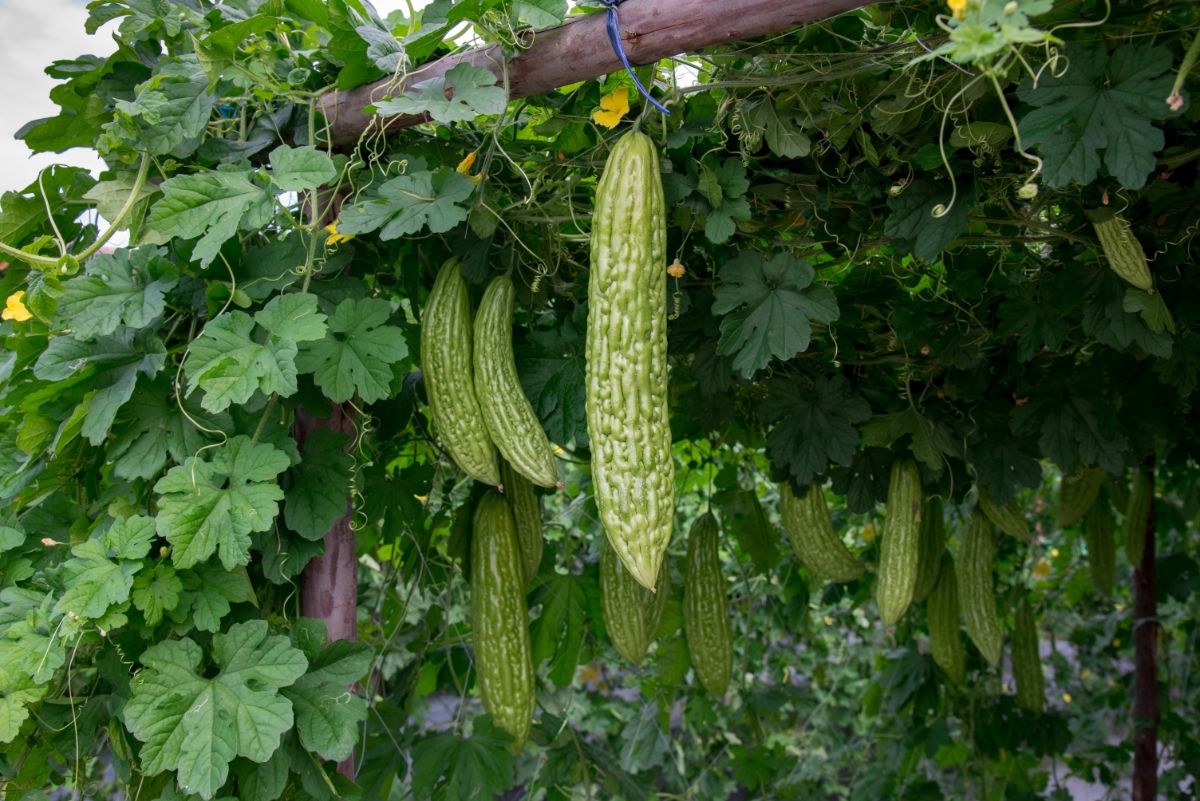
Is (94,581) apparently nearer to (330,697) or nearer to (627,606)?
(330,697)

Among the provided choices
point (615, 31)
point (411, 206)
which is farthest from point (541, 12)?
point (411, 206)

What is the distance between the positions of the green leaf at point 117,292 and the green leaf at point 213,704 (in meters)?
0.49

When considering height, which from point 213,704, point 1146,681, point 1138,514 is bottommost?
point 1146,681

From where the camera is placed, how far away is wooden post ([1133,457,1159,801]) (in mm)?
3529

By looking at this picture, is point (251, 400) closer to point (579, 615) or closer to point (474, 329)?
point (474, 329)

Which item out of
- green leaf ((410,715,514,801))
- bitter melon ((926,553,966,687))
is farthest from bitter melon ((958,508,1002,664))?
green leaf ((410,715,514,801))

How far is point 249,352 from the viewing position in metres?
1.45

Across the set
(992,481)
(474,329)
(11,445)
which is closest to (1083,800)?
(992,481)

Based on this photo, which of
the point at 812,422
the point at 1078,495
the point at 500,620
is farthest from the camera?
the point at 1078,495

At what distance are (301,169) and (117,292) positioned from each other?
1.16ft

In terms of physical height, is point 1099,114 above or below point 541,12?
below

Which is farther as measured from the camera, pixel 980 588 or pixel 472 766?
pixel 980 588

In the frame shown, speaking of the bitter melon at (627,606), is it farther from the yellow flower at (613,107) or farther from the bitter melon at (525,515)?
the yellow flower at (613,107)

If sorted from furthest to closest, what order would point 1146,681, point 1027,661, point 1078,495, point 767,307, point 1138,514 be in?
1. point 1146,681
2. point 1138,514
3. point 1027,661
4. point 1078,495
5. point 767,307
